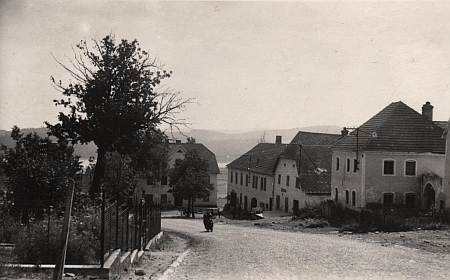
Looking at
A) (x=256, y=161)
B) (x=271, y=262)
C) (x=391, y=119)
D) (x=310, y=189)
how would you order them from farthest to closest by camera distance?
(x=256, y=161) < (x=310, y=189) < (x=391, y=119) < (x=271, y=262)

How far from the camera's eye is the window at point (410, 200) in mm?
35969

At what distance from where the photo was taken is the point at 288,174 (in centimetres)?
4972

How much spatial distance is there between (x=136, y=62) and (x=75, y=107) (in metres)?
3.83

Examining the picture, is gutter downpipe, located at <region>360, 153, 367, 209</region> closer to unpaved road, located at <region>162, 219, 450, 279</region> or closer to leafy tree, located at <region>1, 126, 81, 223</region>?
unpaved road, located at <region>162, 219, 450, 279</region>

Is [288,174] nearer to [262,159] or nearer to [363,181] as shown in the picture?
[262,159]

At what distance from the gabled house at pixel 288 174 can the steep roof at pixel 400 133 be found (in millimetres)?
7691

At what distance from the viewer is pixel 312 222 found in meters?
33.8

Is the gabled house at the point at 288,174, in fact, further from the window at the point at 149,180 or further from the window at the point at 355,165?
the window at the point at 149,180

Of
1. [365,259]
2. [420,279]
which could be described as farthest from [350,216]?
[420,279]

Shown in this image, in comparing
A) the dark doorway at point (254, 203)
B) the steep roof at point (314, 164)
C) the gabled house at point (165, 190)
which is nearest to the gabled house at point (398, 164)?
the steep roof at point (314, 164)

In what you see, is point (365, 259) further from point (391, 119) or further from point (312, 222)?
point (391, 119)

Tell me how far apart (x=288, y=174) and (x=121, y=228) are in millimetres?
38992

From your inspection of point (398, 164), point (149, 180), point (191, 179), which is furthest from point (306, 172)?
point (149, 180)

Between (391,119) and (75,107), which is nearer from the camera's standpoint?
(75,107)
